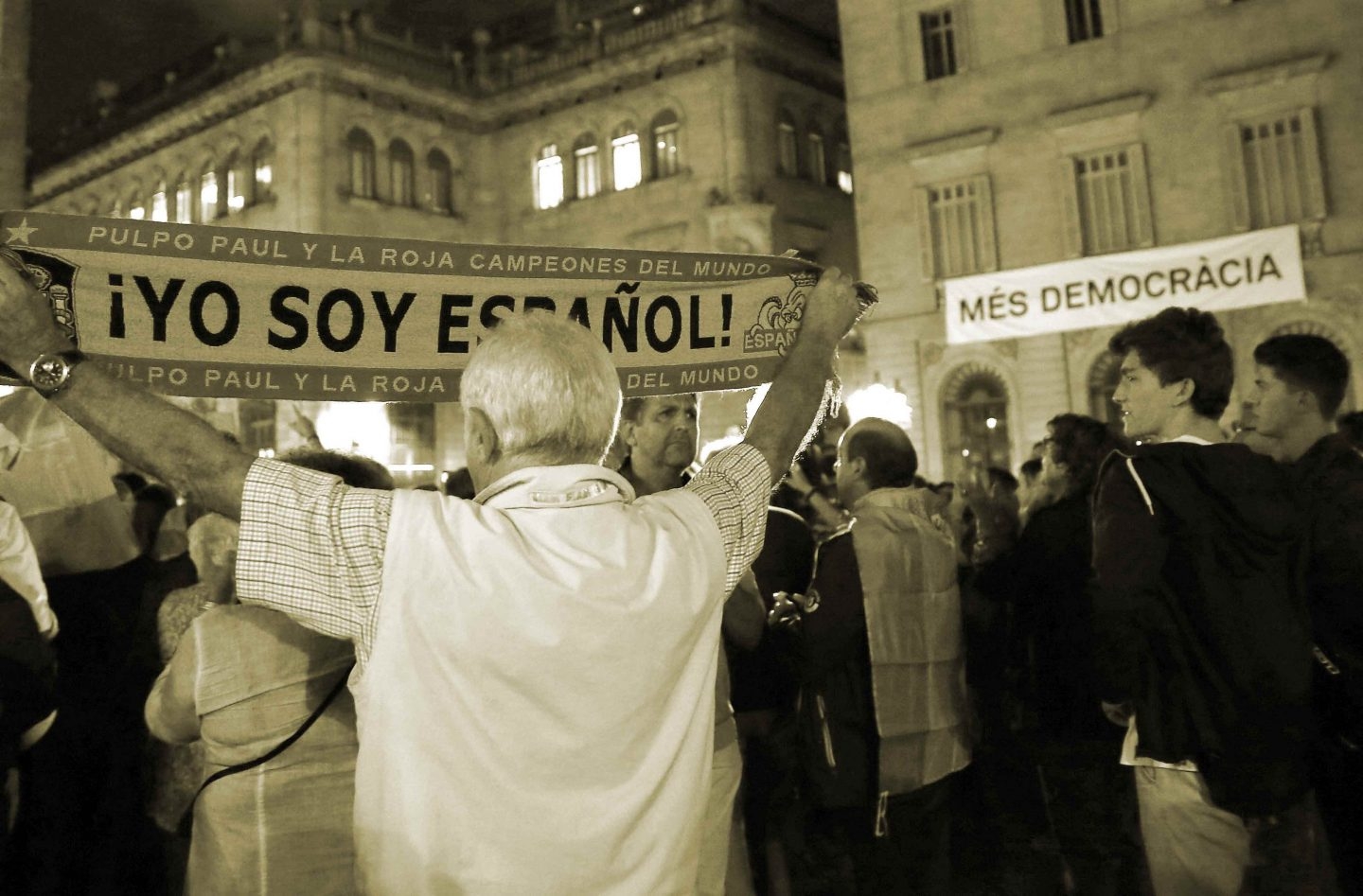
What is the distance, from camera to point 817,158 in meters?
27.5

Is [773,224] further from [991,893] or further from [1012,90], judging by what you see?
[991,893]

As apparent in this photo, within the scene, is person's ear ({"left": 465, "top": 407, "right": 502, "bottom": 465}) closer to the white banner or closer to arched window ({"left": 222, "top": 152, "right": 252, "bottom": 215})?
the white banner

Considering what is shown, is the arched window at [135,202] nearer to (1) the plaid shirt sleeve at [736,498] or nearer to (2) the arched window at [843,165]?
(2) the arched window at [843,165]

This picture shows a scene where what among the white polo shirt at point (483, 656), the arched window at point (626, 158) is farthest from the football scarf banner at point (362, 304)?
the arched window at point (626, 158)

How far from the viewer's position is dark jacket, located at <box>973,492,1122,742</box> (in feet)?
15.3

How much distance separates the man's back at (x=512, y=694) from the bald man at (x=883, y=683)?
2232 mm

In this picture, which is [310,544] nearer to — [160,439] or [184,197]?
[160,439]

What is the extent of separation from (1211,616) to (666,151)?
25.0 m

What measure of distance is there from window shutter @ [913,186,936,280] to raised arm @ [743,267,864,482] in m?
17.8

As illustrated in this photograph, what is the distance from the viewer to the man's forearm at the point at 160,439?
5.57 ft

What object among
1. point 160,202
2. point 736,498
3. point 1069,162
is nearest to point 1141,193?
point 1069,162

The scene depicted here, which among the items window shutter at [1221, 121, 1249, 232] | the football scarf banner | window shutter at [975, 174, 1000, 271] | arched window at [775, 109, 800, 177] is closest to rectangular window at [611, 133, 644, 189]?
arched window at [775, 109, 800, 177]

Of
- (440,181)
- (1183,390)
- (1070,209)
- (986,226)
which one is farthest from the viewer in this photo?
(440,181)

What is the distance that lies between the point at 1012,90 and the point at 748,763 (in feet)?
57.9
